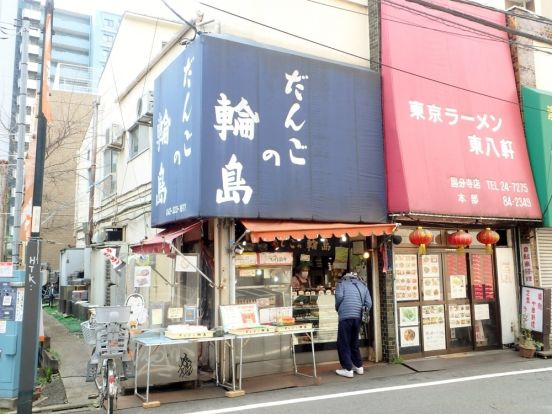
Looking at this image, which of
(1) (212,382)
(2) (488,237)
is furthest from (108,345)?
(2) (488,237)

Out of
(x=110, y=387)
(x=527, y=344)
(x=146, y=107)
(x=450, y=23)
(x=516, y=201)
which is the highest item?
(x=450, y=23)

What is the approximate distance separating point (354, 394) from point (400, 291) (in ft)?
11.6

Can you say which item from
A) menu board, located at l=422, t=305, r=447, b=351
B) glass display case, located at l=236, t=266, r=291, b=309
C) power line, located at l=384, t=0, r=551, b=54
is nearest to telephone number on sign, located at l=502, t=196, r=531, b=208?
menu board, located at l=422, t=305, r=447, b=351

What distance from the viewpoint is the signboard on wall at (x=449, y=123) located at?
33.7 ft

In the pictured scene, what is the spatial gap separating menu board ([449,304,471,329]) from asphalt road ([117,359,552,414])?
87.5 inches

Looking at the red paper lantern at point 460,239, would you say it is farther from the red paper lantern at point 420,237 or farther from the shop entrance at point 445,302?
the red paper lantern at point 420,237

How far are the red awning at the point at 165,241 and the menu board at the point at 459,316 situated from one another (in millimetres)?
6291

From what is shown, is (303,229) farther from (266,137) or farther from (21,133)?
(21,133)

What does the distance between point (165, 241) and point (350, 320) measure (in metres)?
3.73

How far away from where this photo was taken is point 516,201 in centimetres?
1113

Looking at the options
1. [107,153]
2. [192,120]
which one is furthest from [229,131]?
[107,153]

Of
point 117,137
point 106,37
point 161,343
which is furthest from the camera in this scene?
point 106,37

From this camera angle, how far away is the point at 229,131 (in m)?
8.75

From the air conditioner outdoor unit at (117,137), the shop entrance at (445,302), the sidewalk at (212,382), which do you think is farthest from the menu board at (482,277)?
the air conditioner outdoor unit at (117,137)
